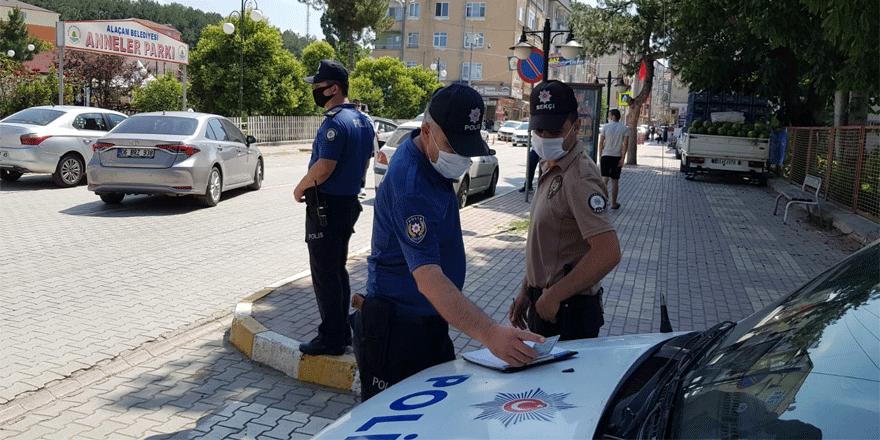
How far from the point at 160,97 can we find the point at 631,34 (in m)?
18.3

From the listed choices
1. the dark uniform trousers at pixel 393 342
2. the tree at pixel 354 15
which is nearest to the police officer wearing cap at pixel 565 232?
the dark uniform trousers at pixel 393 342

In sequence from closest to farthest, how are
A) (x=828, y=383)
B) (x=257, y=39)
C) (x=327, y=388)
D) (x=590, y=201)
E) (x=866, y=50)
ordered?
(x=828, y=383), (x=590, y=201), (x=327, y=388), (x=866, y=50), (x=257, y=39)

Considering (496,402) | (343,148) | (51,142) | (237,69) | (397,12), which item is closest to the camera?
(496,402)

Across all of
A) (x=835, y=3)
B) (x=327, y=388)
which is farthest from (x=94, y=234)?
(x=835, y=3)

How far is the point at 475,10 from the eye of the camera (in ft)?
232

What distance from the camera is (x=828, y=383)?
178cm

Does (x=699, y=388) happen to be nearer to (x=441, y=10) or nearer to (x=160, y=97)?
(x=160, y=97)

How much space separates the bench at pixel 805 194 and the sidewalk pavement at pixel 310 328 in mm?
869

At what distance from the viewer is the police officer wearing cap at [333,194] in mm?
4551

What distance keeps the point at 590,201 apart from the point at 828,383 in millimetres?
1492

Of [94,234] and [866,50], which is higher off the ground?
[866,50]

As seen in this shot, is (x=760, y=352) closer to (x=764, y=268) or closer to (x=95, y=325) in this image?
(x=95, y=325)

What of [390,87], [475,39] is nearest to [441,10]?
[475,39]

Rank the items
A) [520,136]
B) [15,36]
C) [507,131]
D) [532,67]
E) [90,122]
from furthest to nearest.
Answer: [15,36]
[507,131]
[520,136]
[90,122]
[532,67]
